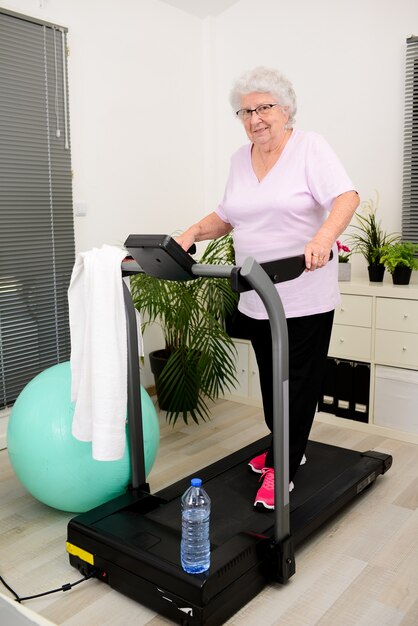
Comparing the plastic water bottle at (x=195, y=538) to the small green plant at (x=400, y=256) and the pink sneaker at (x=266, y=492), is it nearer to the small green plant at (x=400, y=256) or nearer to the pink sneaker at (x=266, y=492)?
the pink sneaker at (x=266, y=492)

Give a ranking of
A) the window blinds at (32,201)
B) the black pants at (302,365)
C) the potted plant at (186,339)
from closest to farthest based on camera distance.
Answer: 1. the black pants at (302,365)
2. the window blinds at (32,201)
3. the potted plant at (186,339)

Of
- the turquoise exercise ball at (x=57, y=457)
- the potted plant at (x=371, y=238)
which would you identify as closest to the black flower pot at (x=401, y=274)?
the potted plant at (x=371, y=238)

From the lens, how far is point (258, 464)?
2523 mm

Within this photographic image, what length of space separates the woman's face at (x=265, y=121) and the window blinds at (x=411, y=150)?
1603mm

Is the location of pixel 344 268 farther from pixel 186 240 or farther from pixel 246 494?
pixel 246 494

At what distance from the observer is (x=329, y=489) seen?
2350mm

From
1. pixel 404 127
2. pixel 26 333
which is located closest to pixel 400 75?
pixel 404 127

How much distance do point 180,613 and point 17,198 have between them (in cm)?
218

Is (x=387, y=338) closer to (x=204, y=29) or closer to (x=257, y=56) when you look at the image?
(x=257, y=56)

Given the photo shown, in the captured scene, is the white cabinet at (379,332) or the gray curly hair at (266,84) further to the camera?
the white cabinet at (379,332)

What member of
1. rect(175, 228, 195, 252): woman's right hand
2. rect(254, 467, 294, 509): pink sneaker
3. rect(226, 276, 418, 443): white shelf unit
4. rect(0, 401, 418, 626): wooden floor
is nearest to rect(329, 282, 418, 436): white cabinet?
rect(226, 276, 418, 443): white shelf unit

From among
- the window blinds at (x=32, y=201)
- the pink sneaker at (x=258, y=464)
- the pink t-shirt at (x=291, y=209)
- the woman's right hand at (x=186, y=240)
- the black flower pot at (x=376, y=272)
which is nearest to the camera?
the pink t-shirt at (x=291, y=209)

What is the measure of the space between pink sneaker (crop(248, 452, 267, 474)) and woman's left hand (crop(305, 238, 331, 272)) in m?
1.01

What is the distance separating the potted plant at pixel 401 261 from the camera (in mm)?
3223
